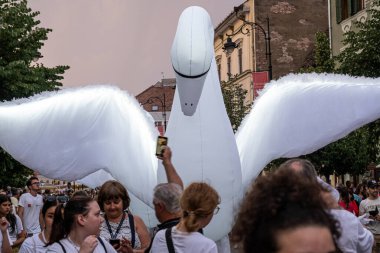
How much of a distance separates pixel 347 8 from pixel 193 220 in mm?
26919

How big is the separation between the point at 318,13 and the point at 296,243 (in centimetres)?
4160

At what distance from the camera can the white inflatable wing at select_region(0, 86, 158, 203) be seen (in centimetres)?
787

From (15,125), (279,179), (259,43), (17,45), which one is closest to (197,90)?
(15,125)

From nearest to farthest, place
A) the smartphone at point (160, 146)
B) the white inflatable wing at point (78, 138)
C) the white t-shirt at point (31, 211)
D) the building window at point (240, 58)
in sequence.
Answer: the smartphone at point (160, 146) < the white inflatable wing at point (78, 138) < the white t-shirt at point (31, 211) < the building window at point (240, 58)

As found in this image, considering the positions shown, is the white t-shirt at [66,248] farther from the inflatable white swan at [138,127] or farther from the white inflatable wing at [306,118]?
the white inflatable wing at [306,118]

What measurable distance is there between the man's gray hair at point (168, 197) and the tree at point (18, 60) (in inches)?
524

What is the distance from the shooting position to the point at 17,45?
19297 millimetres

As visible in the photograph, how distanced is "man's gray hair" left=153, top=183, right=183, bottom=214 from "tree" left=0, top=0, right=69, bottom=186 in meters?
13.3

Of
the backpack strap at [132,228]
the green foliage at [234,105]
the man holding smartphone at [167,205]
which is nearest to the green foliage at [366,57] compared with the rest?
the backpack strap at [132,228]

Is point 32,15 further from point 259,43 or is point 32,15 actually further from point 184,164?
point 259,43


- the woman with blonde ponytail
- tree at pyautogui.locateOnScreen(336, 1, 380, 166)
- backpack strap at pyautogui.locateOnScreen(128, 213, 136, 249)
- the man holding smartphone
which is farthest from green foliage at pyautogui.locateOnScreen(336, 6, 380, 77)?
the woman with blonde ponytail

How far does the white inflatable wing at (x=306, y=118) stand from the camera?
7.90 m

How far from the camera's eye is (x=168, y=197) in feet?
16.4

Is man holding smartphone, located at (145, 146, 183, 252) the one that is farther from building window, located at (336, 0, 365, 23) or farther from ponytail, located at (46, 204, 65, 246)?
building window, located at (336, 0, 365, 23)
